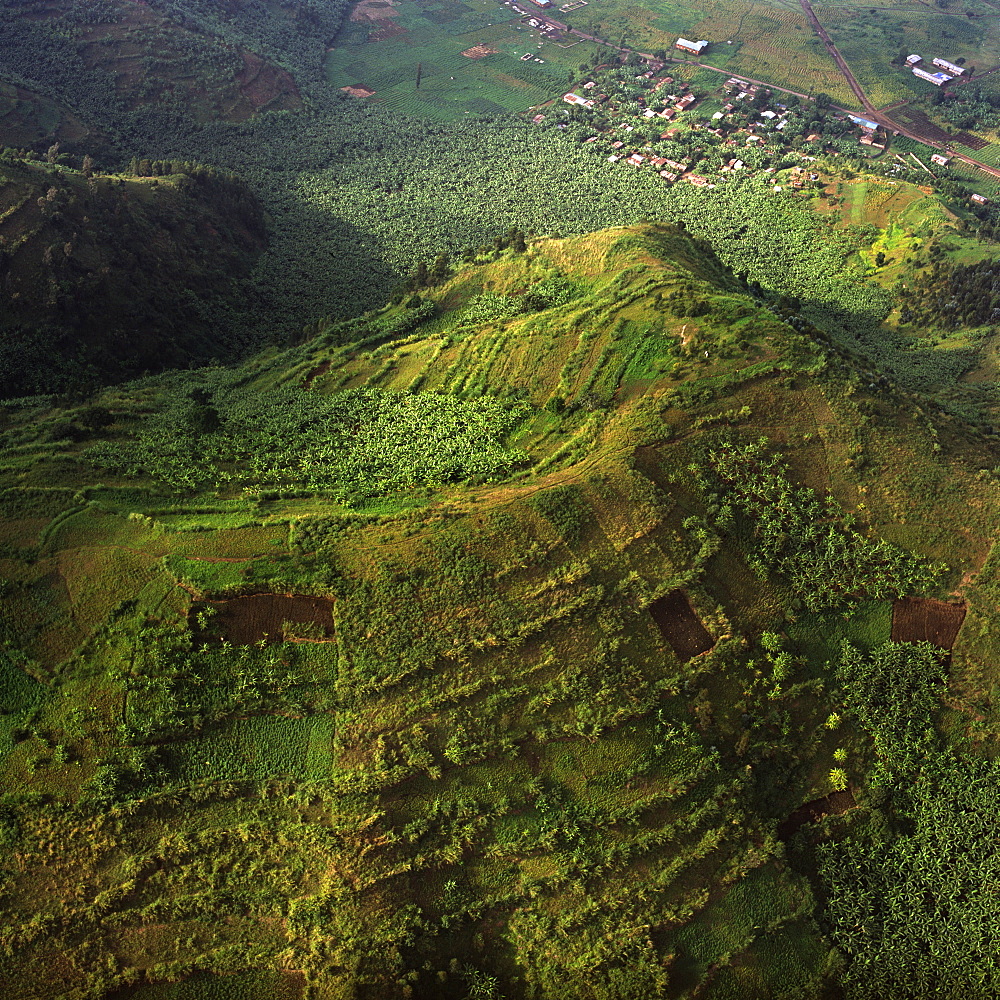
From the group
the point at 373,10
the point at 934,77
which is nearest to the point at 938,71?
the point at 934,77

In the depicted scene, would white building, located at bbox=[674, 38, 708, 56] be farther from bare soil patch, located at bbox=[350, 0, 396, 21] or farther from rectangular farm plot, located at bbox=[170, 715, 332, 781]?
rectangular farm plot, located at bbox=[170, 715, 332, 781]

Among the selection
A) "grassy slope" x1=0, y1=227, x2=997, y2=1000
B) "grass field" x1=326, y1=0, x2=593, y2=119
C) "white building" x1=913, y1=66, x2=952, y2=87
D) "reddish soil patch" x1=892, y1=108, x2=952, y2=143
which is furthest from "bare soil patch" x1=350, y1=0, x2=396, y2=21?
"grassy slope" x1=0, y1=227, x2=997, y2=1000

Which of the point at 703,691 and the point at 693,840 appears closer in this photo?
the point at 693,840

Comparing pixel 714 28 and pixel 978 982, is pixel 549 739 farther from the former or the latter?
pixel 714 28

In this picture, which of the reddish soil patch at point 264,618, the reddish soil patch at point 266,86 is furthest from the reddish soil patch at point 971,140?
the reddish soil patch at point 264,618

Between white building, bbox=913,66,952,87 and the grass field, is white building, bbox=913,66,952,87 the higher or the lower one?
the higher one

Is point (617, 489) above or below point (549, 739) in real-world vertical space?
above

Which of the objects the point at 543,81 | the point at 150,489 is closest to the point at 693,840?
the point at 150,489
